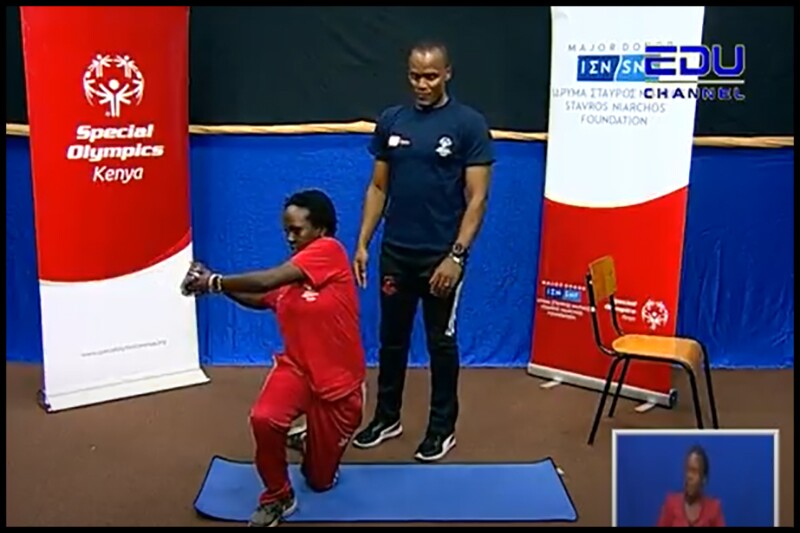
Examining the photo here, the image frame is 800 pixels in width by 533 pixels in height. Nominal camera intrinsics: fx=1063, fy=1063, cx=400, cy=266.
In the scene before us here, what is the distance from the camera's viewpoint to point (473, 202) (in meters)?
3.17

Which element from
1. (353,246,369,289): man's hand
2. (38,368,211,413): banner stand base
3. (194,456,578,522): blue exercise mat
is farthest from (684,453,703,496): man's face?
(38,368,211,413): banner stand base

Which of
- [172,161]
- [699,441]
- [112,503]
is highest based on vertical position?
[172,161]

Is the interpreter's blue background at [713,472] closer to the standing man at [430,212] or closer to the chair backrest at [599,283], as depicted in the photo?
the standing man at [430,212]

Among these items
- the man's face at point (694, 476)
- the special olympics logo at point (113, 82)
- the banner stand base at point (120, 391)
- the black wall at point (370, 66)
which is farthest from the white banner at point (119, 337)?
the man's face at point (694, 476)

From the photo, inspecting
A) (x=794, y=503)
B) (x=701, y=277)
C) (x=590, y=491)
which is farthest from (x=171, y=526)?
(x=701, y=277)

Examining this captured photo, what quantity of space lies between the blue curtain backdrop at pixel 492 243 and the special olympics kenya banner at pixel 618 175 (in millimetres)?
261

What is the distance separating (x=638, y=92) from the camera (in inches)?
154

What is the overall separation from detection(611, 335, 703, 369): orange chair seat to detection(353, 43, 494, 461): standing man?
1.93ft

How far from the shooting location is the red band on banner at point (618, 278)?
3955 mm

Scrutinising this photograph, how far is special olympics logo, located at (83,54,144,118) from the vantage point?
148 inches

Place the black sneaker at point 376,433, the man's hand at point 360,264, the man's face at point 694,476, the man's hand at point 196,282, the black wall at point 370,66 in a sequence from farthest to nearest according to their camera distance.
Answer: the black wall at point 370,66
the black sneaker at point 376,433
the man's hand at point 360,264
the man's hand at point 196,282
the man's face at point 694,476

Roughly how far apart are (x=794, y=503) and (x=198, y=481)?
5.55ft

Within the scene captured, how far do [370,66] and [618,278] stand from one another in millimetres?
1301

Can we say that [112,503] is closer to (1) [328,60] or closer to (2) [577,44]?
(1) [328,60]
